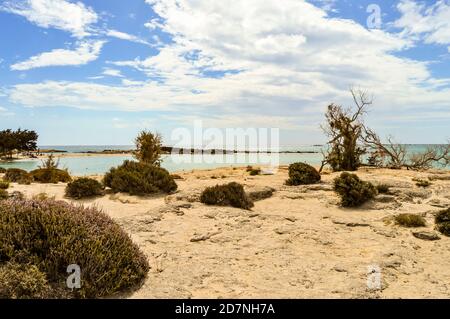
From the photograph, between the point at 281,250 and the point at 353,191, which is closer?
the point at 281,250

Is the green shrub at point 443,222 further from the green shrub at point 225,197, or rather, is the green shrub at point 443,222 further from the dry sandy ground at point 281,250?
the green shrub at point 225,197

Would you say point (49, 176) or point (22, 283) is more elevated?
point (49, 176)

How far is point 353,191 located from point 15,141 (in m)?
63.8

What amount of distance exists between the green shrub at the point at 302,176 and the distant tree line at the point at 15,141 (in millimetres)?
55555

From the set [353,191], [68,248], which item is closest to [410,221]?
[353,191]

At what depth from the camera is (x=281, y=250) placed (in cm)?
800

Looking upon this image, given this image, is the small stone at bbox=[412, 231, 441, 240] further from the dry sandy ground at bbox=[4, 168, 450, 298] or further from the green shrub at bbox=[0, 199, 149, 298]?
the green shrub at bbox=[0, 199, 149, 298]

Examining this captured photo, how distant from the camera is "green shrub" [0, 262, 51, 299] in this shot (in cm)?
476

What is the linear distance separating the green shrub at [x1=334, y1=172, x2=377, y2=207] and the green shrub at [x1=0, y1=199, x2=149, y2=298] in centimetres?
955

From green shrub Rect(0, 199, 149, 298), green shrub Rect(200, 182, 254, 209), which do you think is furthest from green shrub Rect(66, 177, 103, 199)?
green shrub Rect(0, 199, 149, 298)

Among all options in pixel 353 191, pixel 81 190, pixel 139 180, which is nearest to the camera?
pixel 353 191

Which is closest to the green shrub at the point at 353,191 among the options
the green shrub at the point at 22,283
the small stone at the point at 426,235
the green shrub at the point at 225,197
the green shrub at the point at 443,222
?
the green shrub at the point at 443,222

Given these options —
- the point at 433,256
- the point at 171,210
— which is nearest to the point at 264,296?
the point at 433,256

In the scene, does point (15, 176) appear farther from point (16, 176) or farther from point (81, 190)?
point (81, 190)
